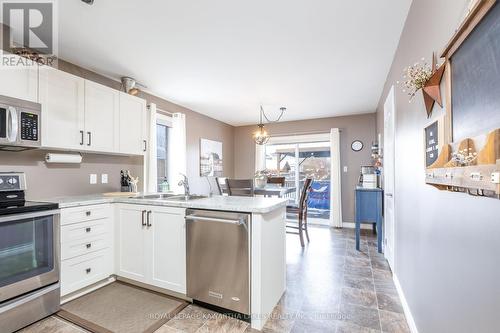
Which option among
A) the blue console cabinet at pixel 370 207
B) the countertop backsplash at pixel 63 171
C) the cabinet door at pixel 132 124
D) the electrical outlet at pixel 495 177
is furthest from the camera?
the blue console cabinet at pixel 370 207

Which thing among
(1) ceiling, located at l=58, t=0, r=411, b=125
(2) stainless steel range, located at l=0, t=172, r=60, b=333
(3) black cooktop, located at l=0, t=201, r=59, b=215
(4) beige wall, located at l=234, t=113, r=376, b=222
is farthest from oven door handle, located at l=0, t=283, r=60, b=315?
(4) beige wall, located at l=234, t=113, r=376, b=222

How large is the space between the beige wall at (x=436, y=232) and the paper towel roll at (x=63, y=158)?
3.25 meters

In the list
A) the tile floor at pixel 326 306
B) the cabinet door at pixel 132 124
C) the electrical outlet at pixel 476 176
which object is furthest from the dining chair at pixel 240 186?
the electrical outlet at pixel 476 176

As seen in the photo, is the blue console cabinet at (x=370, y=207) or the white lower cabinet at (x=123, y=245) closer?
the white lower cabinet at (x=123, y=245)

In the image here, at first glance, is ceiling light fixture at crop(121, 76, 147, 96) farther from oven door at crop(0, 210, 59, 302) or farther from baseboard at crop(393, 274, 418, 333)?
baseboard at crop(393, 274, 418, 333)

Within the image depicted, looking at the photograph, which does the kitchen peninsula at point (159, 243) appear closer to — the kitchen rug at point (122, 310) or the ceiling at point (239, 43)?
the kitchen rug at point (122, 310)

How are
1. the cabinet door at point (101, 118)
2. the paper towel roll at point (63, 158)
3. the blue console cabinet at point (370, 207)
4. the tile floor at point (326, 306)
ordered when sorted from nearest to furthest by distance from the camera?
the tile floor at point (326, 306) < the paper towel roll at point (63, 158) < the cabinet door at point (101, 118) < the blue console cabinet at point (370, 207)

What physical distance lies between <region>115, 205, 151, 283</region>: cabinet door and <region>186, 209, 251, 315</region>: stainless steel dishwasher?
0.59 metres

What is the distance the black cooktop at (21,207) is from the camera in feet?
5.74

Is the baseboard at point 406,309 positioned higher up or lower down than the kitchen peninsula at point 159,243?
lower down

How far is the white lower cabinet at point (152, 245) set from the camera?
2.15 metres

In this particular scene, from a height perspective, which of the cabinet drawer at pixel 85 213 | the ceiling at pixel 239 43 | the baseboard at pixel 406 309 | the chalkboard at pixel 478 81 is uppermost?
the ceiling at pixel 239 43

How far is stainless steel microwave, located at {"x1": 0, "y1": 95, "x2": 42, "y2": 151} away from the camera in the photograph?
1911 mm

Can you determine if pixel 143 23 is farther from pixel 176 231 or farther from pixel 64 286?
pixel 64 286
